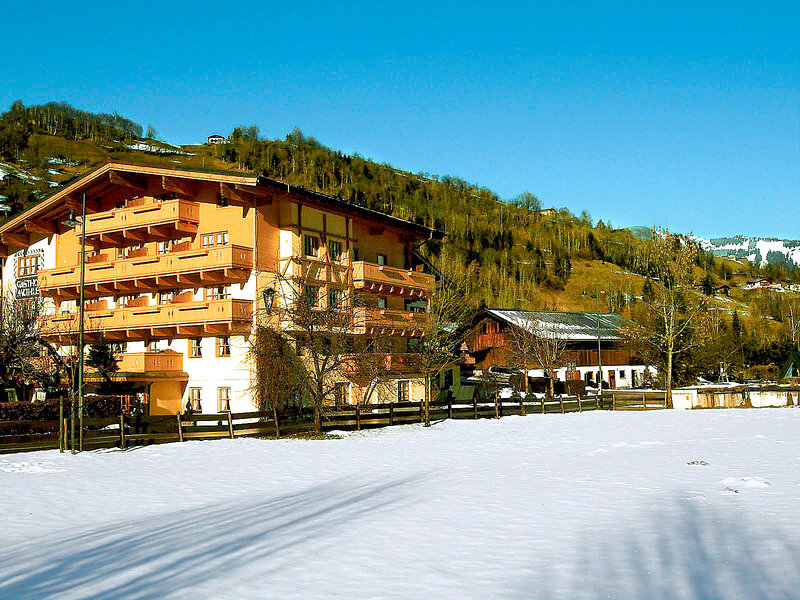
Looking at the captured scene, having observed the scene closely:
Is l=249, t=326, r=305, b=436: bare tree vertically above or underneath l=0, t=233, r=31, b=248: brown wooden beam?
underneath

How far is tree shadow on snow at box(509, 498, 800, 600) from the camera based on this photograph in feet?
28.2

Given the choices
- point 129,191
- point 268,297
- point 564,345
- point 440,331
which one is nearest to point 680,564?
point 268,297

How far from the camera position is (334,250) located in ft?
133

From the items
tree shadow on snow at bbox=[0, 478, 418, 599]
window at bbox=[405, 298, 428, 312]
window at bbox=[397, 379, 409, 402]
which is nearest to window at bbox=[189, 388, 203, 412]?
window at bbox=[397, 379, 409, 402]

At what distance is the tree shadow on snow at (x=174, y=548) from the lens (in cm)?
946

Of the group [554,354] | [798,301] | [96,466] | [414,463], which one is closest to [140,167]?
[96,466]

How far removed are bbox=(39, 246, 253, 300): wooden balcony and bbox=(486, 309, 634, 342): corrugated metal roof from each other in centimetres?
3600

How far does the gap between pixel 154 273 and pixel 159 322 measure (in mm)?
2585

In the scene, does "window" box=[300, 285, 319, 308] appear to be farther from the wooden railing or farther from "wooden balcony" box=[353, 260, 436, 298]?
"wooden balcony" box=[353, 260, 436, 298]

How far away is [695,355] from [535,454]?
162 ft

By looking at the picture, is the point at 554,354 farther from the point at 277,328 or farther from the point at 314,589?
the point at 314,589

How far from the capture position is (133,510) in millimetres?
15242

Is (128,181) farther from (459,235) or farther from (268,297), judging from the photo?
(459,235)

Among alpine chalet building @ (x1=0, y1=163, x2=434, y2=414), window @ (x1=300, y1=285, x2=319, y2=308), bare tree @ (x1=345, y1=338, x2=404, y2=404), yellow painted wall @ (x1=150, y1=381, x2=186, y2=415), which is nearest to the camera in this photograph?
window @ (x1=300, y1=285, x2=319, y2=308)
